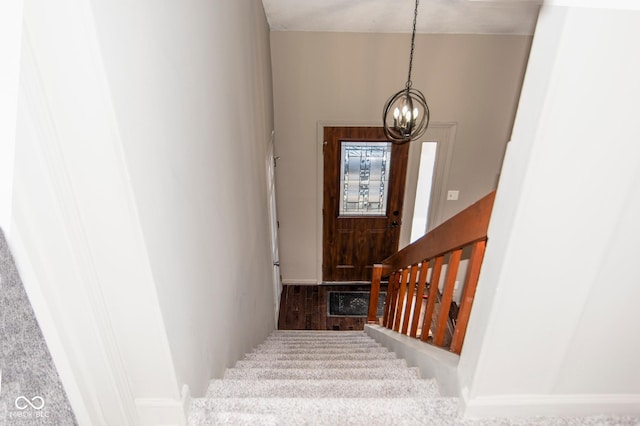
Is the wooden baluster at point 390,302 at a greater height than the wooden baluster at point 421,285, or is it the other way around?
the wooden baluster at point 421,285

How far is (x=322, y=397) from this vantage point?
4.75 ft

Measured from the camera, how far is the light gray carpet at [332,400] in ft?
4.16

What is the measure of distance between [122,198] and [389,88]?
343cm

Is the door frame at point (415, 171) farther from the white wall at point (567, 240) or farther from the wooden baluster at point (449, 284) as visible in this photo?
the white wall at point (567, 240)

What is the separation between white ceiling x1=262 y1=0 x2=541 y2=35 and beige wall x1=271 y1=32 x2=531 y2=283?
0.09 m

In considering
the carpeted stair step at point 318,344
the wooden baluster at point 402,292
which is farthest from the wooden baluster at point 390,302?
the wooden baluster at point 402,292

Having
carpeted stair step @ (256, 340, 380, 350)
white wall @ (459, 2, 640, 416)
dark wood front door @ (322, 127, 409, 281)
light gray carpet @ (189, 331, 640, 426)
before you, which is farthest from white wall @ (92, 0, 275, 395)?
dark wood front door @ (322, 127, 409, 281)

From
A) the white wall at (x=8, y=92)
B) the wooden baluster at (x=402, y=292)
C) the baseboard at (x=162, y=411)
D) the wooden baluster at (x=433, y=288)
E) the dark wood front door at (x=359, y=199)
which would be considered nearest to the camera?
the white wall at (x=8, y=92)

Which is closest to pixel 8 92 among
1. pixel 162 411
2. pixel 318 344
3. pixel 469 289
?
pixel 162 411

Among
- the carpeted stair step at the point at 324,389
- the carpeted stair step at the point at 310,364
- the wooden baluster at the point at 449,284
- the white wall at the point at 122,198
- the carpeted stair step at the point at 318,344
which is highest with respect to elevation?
the white wall at the point at 122,198

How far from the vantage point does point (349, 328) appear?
170 inches

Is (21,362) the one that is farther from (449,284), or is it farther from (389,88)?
(389,88)

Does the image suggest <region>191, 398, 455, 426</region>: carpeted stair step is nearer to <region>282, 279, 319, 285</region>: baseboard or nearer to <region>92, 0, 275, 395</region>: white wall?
<region>92, 0, 275, 395</region>: white wall

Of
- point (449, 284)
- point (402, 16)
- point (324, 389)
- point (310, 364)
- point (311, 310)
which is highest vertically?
point (402, 16)
